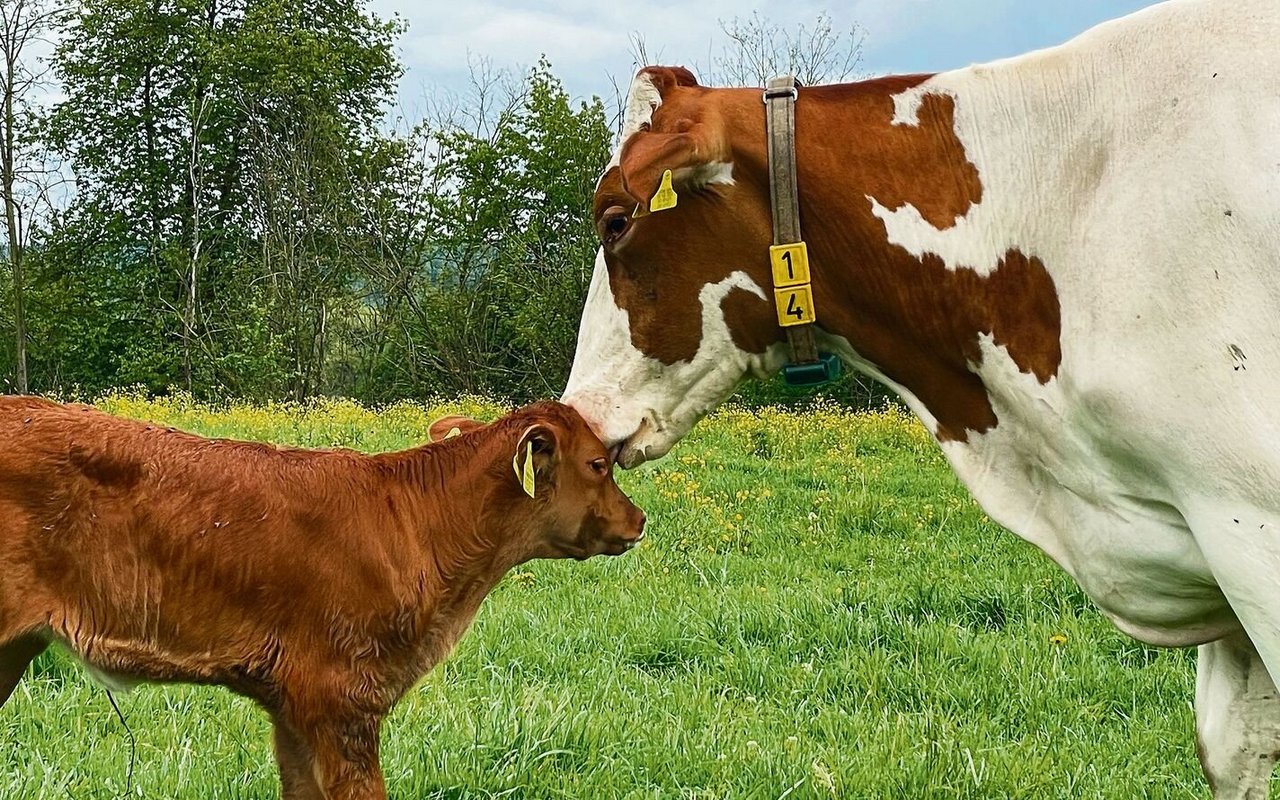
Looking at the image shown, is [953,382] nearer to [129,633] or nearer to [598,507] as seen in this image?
[598,507]

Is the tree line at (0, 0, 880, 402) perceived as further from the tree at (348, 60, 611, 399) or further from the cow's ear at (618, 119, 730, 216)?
the cow's ear at (618, 119, 730, 216)

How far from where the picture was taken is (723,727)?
167 inches

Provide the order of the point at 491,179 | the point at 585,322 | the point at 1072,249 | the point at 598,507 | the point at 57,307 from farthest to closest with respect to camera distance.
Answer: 1. the point at 57,307
2. the point at 491,179
3. the point at 598,507
4. the point at 585,322
5. the point at 1072,249

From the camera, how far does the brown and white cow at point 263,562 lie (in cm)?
305

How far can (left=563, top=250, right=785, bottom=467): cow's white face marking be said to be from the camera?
305 centimetres

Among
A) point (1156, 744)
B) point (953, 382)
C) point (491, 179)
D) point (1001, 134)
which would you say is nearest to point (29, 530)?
point (953, 382)

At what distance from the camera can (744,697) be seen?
4.82m

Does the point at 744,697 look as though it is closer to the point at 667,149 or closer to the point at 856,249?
the point at 856,249

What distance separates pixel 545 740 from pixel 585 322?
174 centimetres

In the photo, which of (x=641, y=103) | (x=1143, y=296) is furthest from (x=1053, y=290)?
(x=641, y=103)

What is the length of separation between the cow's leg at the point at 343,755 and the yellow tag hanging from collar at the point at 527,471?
33.7 inches

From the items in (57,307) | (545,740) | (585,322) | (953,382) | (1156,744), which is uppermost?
(57,307)

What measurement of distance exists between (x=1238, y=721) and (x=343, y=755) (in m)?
2.57

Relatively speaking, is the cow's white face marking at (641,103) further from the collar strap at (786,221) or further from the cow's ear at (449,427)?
the cow's ear at (449,427)
